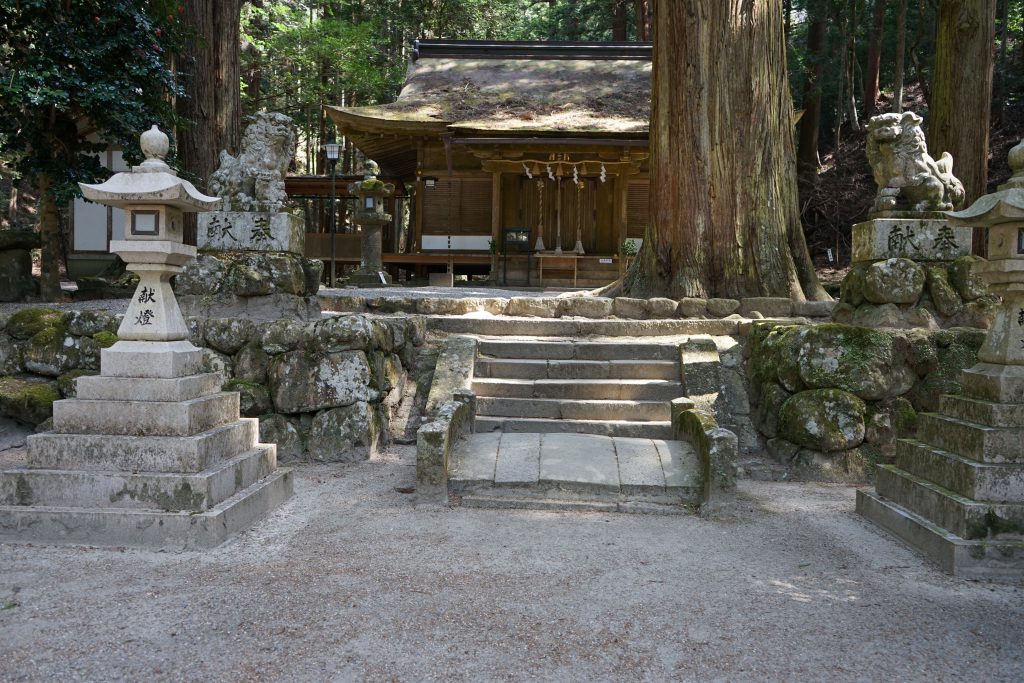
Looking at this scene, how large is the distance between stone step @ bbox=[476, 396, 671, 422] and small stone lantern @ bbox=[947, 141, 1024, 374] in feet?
8.39

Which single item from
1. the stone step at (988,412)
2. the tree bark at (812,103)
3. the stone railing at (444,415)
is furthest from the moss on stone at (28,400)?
the tree bark at (812,103)

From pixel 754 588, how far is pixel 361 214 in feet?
40.0

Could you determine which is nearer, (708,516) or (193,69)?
(708,516)

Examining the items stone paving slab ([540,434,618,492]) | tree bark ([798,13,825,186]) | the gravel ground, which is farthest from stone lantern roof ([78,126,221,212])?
tree bark ([798,13,825,186])

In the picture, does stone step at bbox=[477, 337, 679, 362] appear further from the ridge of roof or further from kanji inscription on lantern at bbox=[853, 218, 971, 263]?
the ridge of roof

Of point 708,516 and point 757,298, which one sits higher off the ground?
point 757,298

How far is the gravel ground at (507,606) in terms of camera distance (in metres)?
2.71

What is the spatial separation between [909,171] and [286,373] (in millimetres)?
5555

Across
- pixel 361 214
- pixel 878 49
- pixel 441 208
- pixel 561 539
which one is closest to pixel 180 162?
pixel 361 214

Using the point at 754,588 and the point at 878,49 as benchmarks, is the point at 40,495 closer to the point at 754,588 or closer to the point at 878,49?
the point at 754,588

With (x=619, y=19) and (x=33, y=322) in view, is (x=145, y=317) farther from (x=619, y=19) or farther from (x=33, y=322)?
(x=619, y=19)

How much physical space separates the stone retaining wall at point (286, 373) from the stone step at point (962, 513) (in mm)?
3866

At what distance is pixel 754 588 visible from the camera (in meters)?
3.54

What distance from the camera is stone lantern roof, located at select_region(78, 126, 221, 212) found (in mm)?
4082
